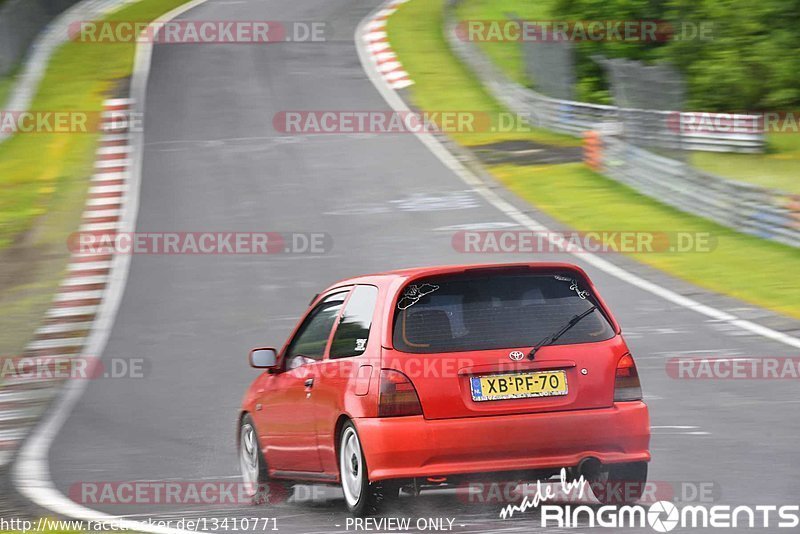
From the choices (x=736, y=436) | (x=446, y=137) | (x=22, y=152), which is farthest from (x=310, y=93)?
(x=736, y=436)

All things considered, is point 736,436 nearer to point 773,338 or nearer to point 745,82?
point 773,338

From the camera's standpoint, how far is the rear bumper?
6793mm

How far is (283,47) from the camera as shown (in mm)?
37812

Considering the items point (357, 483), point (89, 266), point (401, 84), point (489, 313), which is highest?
point (489, 313)

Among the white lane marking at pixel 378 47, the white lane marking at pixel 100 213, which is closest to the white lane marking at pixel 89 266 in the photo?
the white lane marking at pixel 100 213

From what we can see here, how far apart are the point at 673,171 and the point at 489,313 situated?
15125mm

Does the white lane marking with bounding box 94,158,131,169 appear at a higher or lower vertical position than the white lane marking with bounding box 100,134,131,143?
lower

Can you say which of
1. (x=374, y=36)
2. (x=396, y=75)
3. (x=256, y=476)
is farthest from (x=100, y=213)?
(x=374, y=36)

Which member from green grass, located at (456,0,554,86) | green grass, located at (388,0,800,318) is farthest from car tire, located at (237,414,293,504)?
green grass, located at (456,0,554,86)

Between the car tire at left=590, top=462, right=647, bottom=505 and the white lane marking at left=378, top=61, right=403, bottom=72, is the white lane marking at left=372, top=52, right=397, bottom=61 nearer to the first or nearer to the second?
the white lane marking at left=378, top=61, right=403, bottom=72

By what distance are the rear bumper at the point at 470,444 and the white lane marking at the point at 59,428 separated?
1131 mm

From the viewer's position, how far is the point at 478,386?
690 centimetres

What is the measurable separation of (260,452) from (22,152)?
20005mm

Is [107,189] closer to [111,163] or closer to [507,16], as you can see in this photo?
[111,163]
